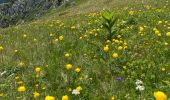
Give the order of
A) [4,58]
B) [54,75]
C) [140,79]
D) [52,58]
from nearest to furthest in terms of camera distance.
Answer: [140,79] < [54,75] < [52,58] < [4,58]

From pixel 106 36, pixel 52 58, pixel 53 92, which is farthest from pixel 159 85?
pixel 106 36

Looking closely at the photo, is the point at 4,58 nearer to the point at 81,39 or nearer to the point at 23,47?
the point at 23,47

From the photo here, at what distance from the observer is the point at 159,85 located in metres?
6.01

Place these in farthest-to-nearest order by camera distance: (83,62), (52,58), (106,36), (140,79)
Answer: (106,36), (52,58), (83,62), (140,79)

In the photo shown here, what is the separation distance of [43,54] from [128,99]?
3912 mm

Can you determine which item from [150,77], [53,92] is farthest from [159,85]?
[53,92]

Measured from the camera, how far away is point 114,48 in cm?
859

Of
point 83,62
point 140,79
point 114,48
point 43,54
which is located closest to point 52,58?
point 43,54

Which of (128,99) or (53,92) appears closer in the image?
(128,99)

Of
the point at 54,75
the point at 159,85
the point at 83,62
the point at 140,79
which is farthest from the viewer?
the point at 83,62

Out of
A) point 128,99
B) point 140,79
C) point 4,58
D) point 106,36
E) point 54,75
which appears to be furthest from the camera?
point 106,36

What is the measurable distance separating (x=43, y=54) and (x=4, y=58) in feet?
3.73

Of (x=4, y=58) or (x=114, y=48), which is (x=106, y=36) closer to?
(x=114, y=48)

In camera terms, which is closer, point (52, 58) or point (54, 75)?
point (54, 75)
